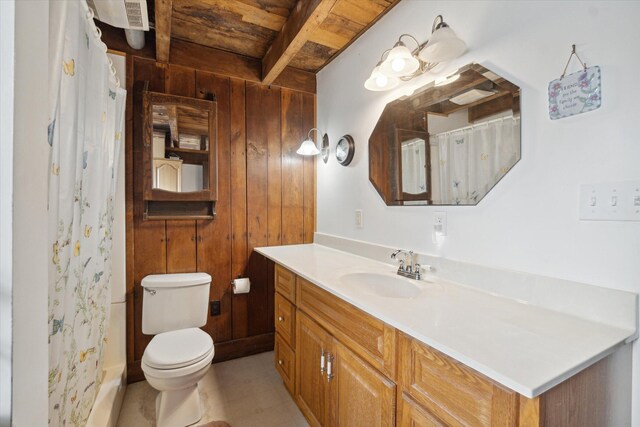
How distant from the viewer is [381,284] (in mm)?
1523

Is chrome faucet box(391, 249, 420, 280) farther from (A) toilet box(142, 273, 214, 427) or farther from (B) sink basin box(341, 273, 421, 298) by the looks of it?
(A) toilet box(142, 273, 214, 427)

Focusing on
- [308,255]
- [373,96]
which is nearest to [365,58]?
[373,96]

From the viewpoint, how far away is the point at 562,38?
98 centimetres

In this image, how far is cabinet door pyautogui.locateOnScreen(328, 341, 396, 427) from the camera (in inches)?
38.4

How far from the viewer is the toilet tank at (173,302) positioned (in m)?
1.85

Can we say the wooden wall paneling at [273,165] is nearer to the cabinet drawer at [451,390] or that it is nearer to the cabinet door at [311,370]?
the cabinet door at [311,370]

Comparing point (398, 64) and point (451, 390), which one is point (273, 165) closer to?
point (398, 64)

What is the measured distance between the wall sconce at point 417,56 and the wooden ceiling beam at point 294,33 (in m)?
0.39

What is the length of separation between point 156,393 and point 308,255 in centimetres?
134

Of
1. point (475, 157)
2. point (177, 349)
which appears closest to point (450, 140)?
point (475, 157)

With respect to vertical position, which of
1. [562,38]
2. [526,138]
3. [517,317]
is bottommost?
[517,317]

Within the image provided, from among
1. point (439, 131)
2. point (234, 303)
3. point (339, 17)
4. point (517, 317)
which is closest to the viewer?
point (517, 317)

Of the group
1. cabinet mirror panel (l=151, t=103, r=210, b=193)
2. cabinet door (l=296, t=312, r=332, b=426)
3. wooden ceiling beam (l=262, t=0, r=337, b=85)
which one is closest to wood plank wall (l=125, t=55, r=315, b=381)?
cabinet mirror panel (l=151, t=103, r=210, b=193)

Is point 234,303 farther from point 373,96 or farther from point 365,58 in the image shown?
point 365,58
